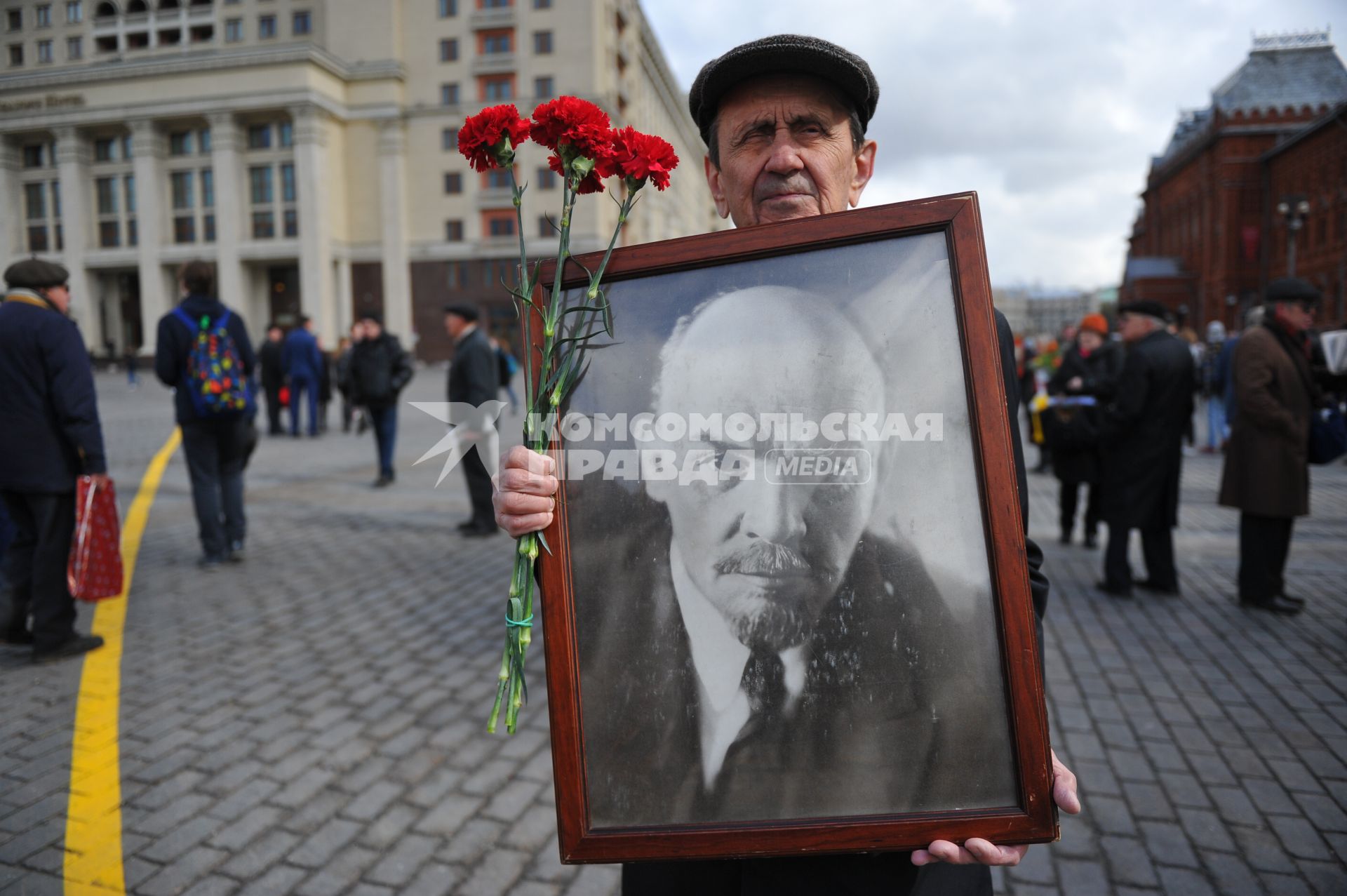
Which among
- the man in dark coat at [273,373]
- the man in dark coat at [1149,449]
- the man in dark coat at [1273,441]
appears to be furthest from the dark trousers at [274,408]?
the man in dark coat at [1273,441]

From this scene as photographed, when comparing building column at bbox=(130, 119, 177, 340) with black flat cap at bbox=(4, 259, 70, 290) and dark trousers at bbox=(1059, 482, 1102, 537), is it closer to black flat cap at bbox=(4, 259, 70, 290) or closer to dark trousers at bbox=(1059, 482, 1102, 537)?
black flat cap at bbox=(4, 259, 70, 290)

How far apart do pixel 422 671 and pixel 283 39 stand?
5855cm

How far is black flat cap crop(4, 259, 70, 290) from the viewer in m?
4.64

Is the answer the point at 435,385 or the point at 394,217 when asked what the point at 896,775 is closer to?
the point at 435,385

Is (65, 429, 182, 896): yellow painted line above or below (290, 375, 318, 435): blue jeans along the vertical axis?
below

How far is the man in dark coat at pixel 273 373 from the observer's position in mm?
15953

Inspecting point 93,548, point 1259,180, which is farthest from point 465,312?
point 1259,180

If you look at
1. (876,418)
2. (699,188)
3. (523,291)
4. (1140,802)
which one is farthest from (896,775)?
(699,188)

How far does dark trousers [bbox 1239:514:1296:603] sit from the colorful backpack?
772 centimetres

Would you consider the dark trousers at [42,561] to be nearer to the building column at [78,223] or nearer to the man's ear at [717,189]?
Result: the man's ear at [717,189]

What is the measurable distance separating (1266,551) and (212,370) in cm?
803

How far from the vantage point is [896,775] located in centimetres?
123

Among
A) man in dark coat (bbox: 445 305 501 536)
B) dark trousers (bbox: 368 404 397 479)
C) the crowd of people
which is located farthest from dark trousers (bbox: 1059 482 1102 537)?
dark trousers (bbox: 368 404 397 479)

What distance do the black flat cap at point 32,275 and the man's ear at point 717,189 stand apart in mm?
4626
